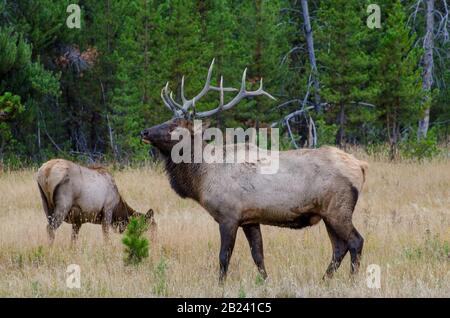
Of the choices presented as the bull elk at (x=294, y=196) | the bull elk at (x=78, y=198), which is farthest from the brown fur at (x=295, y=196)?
the bull elk at (x=78, y=198)

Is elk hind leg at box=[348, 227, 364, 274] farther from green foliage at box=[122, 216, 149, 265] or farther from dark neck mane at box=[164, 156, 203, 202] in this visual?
green foliage at box=[122, 216, 149, 265]

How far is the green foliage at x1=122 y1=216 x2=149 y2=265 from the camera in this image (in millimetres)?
7805

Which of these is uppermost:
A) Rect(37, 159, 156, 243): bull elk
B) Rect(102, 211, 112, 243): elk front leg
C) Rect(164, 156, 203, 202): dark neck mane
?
Rect(164, 156, 203, 202): dark neck mane

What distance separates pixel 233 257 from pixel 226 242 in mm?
1238

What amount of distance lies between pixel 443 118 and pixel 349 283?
2009 centimetres

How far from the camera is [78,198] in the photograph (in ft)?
32.3

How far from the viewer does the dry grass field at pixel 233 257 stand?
273 inches

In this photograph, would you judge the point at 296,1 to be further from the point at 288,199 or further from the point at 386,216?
the point at 288,199

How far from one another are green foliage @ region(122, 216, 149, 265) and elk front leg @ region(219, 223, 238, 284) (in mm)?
941

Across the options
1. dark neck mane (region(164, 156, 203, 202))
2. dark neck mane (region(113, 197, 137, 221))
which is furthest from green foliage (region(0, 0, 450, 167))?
dark neck mane (region(164, 156, 203, 202))

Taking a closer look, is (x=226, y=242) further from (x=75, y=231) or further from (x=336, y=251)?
(x=75, y=231)

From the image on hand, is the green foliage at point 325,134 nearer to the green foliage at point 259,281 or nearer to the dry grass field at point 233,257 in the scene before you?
the dry grass field at point 233,257

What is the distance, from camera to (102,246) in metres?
9.31
